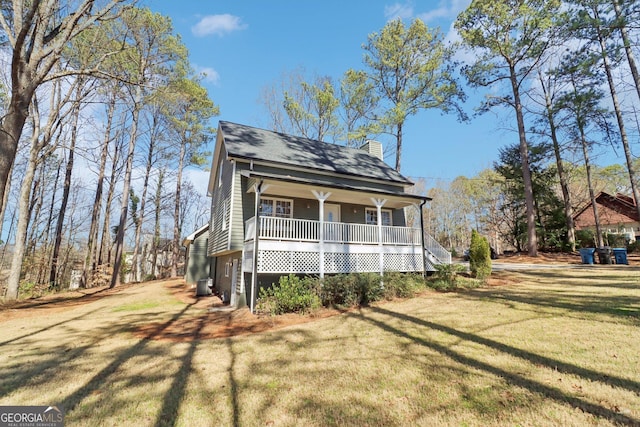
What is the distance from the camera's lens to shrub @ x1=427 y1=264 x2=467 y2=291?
10596 mm

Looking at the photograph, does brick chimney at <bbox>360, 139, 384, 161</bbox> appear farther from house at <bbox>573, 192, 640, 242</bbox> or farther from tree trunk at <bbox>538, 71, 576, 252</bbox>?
house at <bbox>573, 192, 640, 242</bbox>

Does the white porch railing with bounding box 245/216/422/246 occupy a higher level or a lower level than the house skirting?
higher

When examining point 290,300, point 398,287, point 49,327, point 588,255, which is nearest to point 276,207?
point 290,300

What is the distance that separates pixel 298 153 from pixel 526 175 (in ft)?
48.2

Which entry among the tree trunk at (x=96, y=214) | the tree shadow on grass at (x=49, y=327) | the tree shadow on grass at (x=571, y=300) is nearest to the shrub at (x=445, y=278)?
the tree shadow on grass at (x=571, y=300)

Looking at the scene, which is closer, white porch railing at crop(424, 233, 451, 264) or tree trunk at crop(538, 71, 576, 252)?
white porch railing at crop(424, 233, 451, 264)

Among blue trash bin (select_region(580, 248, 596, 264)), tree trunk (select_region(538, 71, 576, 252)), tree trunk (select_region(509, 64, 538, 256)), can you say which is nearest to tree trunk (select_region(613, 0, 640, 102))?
tree trunk (select_region(509, 64, 538, 256))

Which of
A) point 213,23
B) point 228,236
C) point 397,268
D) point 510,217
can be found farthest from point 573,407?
point 510,217

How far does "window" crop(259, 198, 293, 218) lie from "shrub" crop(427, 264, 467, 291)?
643 cm

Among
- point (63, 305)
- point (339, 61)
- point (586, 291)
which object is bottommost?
point (63, 305)

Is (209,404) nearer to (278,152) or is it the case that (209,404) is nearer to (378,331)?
(378,331)

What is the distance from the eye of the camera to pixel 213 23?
1343 centimetres

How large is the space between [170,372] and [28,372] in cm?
231
